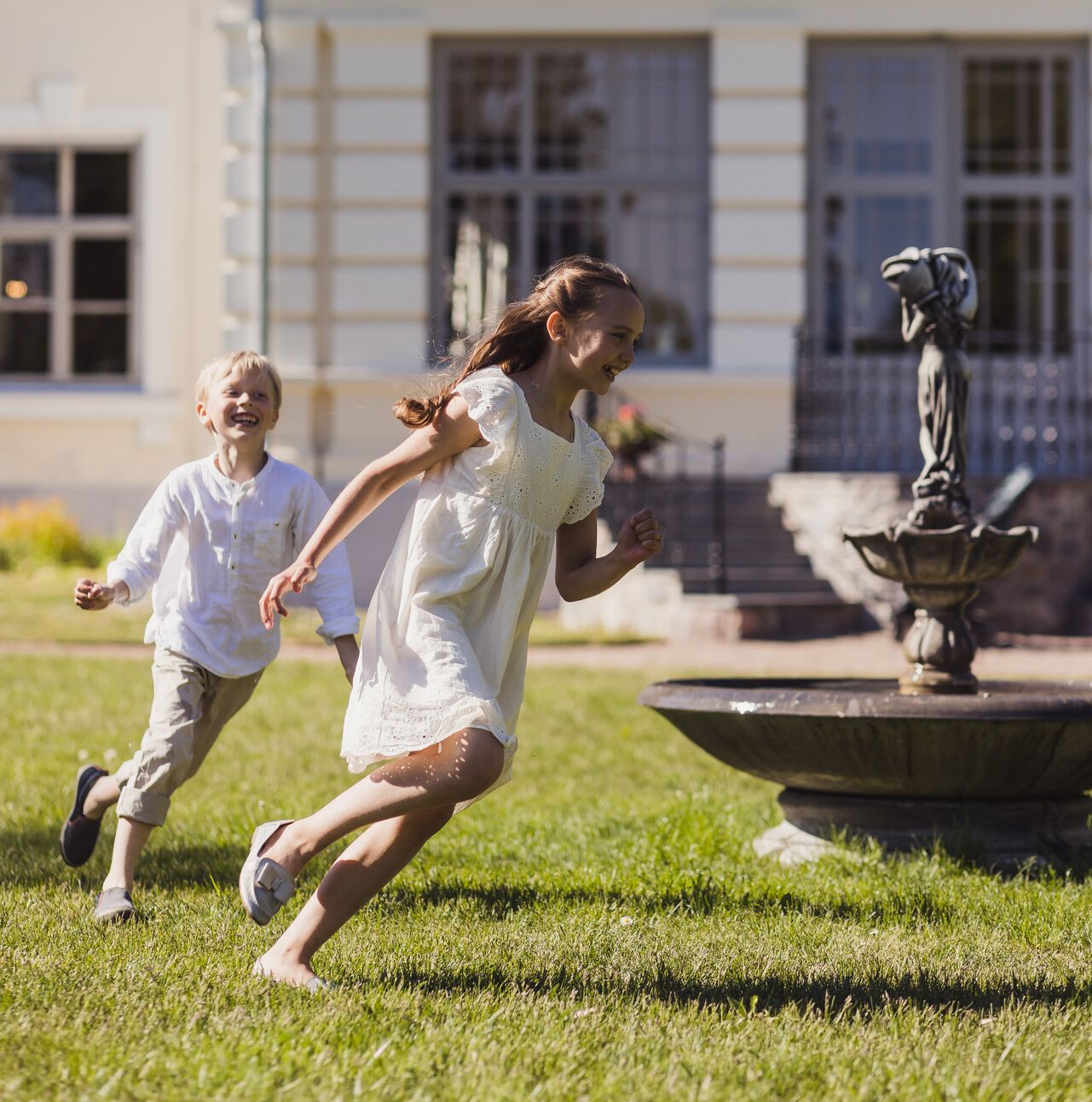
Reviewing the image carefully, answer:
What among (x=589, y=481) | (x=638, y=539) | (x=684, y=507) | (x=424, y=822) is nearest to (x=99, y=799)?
(x=424, y=822)

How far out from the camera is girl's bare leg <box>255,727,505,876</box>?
143 inches

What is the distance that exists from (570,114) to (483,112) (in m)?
0.85

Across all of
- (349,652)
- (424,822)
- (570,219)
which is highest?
(570,219)

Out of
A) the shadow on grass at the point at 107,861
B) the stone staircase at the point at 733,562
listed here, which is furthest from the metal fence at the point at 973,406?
the shadow on grass at the point at 107,861

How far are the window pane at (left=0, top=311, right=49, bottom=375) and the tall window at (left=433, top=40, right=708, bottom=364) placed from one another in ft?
14.6

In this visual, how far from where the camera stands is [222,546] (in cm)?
468

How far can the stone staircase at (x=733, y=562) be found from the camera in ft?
43.6

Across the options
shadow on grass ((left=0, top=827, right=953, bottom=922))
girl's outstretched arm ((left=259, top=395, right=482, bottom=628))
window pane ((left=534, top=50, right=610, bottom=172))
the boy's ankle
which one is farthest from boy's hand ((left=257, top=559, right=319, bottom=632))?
window pane ((left=534, top=50, right=610, bottom=172))

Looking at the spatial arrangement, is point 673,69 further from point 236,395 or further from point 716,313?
point 236,395

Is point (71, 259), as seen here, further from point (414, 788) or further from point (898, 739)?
point (414, 788)

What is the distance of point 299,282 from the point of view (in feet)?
53.9

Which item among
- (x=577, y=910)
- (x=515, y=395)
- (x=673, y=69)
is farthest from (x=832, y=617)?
(x=515, y=395)

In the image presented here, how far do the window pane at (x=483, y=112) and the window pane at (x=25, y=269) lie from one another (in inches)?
181

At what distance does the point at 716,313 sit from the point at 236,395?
12031 mm
